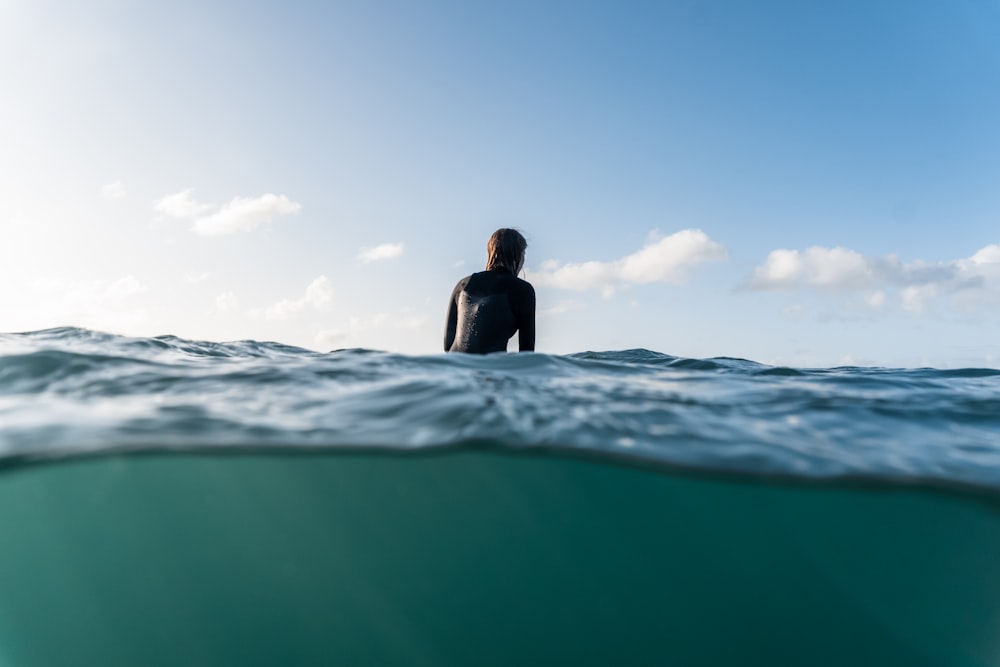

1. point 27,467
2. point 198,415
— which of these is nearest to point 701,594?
point 198,415

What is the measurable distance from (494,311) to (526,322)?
0.42 meters

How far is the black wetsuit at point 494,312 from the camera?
6.72 metres

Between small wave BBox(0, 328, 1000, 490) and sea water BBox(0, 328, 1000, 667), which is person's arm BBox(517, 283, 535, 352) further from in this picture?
small wave BBox(0, 328, 1000, 490)

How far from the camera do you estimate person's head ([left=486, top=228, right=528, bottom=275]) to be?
280 inches

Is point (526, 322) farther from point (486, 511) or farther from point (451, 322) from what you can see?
point (486, 511)

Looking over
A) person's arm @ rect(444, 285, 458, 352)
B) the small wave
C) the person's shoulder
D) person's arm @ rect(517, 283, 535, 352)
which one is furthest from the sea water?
person's arm @ rect(444, 285, 458, 352)

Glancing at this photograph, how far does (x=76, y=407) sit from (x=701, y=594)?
6.58 m

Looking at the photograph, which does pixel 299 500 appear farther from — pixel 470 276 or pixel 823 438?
pixel 823 438

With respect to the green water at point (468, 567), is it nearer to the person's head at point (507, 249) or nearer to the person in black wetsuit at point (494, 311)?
the person in black wetsuit at point (494, 311)

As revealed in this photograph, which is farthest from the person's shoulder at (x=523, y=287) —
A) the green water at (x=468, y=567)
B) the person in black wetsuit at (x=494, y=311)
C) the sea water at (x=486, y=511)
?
the green water at (x=468, y=567)

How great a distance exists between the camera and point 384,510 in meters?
6.26

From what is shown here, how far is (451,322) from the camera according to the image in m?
7.29

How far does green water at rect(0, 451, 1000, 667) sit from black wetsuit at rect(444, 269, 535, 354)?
5.90 ft

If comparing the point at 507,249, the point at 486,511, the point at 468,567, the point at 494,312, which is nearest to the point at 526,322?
the point at 494,312
